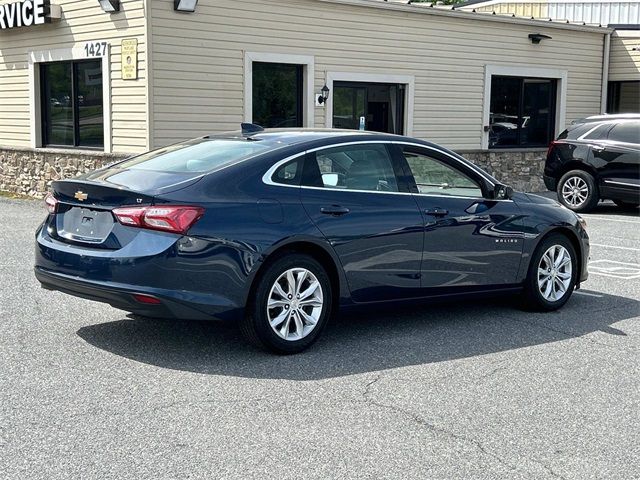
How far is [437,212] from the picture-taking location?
6668 mm

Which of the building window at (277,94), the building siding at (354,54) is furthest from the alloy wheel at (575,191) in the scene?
the building window at (277,94)

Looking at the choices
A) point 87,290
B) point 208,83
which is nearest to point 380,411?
point 87,290

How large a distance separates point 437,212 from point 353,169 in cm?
79

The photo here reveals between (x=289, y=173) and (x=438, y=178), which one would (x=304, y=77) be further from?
(x=289, y=173)

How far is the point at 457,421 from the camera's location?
4.78 m

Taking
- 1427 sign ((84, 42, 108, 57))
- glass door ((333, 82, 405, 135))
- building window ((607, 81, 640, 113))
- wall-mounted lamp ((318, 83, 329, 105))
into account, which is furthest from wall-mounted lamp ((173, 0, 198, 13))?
building window ((607, 81, 640, 113))

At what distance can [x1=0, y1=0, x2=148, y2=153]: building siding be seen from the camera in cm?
1381

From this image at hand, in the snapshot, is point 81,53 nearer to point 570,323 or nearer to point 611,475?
point 570,323

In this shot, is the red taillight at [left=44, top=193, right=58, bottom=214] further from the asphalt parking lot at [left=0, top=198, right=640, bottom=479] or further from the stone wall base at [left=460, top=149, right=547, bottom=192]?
the stone wall base at [left=460, top=149, right=547, bottom=192]

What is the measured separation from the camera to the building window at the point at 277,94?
15.2 meters

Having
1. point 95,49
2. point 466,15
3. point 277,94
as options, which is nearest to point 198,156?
point 95,49

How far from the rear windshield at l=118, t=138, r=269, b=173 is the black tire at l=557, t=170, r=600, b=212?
393 inches

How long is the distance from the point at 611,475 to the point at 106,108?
39.5 feet

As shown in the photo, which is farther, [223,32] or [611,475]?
[223,32]
